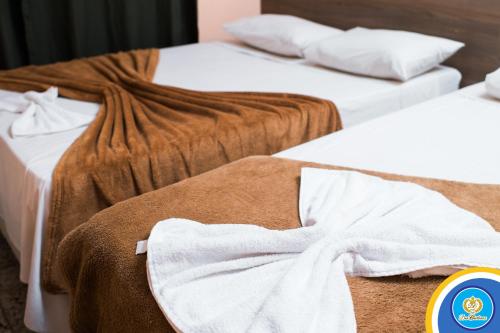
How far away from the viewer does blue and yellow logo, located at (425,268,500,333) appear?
48 centimetres

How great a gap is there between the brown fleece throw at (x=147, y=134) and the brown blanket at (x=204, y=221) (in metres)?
0.25

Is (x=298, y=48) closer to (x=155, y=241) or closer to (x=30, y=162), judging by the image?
(x=30, y=162)

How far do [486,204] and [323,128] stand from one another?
31.3 inches

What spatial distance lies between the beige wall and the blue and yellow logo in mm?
3055

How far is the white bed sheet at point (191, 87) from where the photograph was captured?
141 centimetres

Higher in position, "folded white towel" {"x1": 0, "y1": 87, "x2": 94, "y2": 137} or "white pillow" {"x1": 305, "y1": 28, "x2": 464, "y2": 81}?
"white pillow" {"x1": 305, "y1": 28, "x2": 464, "y2": 81}

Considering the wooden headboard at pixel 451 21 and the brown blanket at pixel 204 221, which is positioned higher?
the wooden headboard at pixel 451 21

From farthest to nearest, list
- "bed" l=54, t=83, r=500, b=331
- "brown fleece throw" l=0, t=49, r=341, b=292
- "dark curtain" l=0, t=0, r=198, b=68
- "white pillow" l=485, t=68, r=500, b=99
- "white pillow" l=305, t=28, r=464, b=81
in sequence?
1. "dark curtain" l=0, t=0, r=198, b=68
2. "white pillow" l=305, t=28, r=464, b=81
3. "white pillow" l=485, t=68, r=500, b=99
4. "brown fleece throw" l=0, t=49, r=341, b=292
5. "bed" l=54, t=83, r=500, b=331

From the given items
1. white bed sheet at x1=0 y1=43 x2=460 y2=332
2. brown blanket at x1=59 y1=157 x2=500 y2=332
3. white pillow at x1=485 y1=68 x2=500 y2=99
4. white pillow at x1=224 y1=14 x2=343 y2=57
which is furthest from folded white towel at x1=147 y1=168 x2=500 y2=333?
white pillow at x1=224 y1=14 x2=343 y2=57

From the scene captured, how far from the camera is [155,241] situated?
952 millimetres

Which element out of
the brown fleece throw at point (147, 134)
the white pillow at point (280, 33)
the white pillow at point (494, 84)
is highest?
the white pillow at point (280, 33)

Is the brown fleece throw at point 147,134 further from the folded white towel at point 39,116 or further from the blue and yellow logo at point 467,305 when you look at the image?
the blue and yellow logo at point 467,305

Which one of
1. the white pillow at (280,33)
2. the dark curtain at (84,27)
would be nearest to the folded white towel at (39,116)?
the dark curtain at (84,27)

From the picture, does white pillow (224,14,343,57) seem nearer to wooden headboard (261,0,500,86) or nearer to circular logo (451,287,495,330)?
wooden headboard (261,0,500,86)
